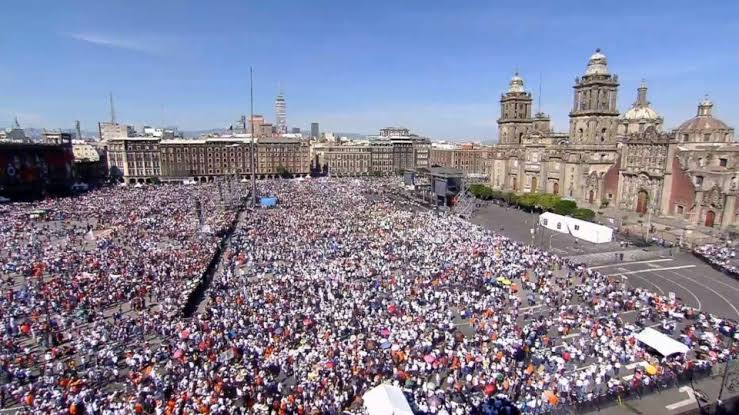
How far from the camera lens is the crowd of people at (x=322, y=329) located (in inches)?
682

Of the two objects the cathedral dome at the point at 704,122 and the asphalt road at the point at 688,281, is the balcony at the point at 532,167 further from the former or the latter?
the asphalt road at the point at 688,281

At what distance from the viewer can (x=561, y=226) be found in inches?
1955

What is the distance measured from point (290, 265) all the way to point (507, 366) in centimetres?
1962

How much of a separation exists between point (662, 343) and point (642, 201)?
46.6 meters

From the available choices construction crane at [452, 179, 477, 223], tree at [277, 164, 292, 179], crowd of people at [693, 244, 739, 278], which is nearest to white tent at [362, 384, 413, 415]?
crowd of people at [693, 244, 739, 278]

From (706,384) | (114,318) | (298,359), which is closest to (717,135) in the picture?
(706,384)

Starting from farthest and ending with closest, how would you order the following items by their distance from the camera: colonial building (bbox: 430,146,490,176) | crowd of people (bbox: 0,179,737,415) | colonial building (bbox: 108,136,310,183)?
colonial building (bbox: 430,146,490,176), colonial building (bbox: 108,136,310,183), crowd of people (bbox: 0,179,737,415)

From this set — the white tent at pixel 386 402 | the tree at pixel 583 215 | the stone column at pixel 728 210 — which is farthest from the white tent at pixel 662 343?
the stone column at pixel 728 210

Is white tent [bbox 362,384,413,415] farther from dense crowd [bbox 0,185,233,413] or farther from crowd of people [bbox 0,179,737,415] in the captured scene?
dense crowd [bbox 0,185,233,413]

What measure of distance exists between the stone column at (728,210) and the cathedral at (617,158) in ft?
0.28

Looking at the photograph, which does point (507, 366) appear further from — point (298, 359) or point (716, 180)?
point (716, 180)

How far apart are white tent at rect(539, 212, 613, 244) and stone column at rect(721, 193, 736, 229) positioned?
15.3 m

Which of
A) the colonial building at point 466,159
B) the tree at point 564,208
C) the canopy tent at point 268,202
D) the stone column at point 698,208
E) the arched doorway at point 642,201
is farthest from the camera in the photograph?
the colonial building at point 466,159

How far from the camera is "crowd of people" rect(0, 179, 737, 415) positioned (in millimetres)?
17312
